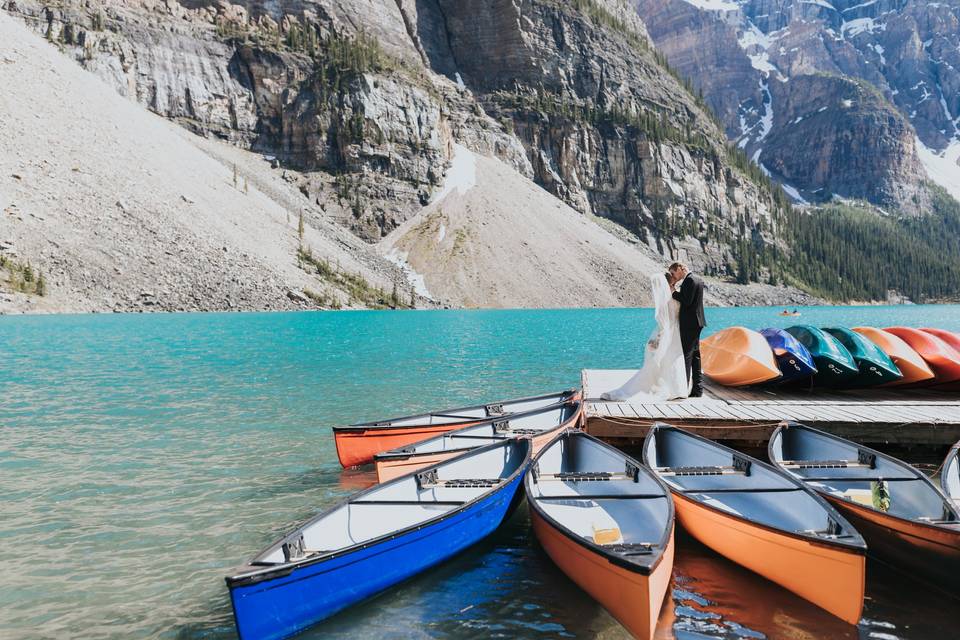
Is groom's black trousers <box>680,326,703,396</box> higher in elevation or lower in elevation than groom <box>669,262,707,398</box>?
lower

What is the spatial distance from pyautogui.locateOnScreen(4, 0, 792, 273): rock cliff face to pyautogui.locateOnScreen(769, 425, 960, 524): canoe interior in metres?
102

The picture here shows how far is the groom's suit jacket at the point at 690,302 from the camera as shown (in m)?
13.8

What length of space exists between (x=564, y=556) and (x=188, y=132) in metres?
117

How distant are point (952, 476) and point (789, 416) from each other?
3.34 metres

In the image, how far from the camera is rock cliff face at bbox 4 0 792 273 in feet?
360

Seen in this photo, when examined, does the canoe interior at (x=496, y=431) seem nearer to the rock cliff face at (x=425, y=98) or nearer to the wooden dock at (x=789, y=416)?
the wooden dock at (x=789, y=416)

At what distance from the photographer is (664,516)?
25.7 ft

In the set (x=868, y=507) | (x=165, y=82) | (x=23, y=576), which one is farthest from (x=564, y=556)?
(x=165, y=82)

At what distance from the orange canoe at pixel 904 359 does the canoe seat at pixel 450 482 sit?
12356 millimetres

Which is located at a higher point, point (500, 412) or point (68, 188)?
point (68, 188)

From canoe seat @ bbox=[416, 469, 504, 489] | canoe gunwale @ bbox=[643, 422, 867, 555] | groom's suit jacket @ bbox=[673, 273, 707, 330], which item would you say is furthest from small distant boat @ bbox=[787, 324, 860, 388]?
canoe seat @ bbox=[416, 469, 504, 489]

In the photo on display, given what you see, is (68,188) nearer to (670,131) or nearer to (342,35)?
(342,35)

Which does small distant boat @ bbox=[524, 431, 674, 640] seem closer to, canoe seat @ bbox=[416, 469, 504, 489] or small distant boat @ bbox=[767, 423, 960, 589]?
canoe seat @ bbox=[416, 469, 504, 489]

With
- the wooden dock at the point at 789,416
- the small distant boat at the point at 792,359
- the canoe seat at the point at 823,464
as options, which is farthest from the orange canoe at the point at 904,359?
the canoe seat at the point at 823,464
